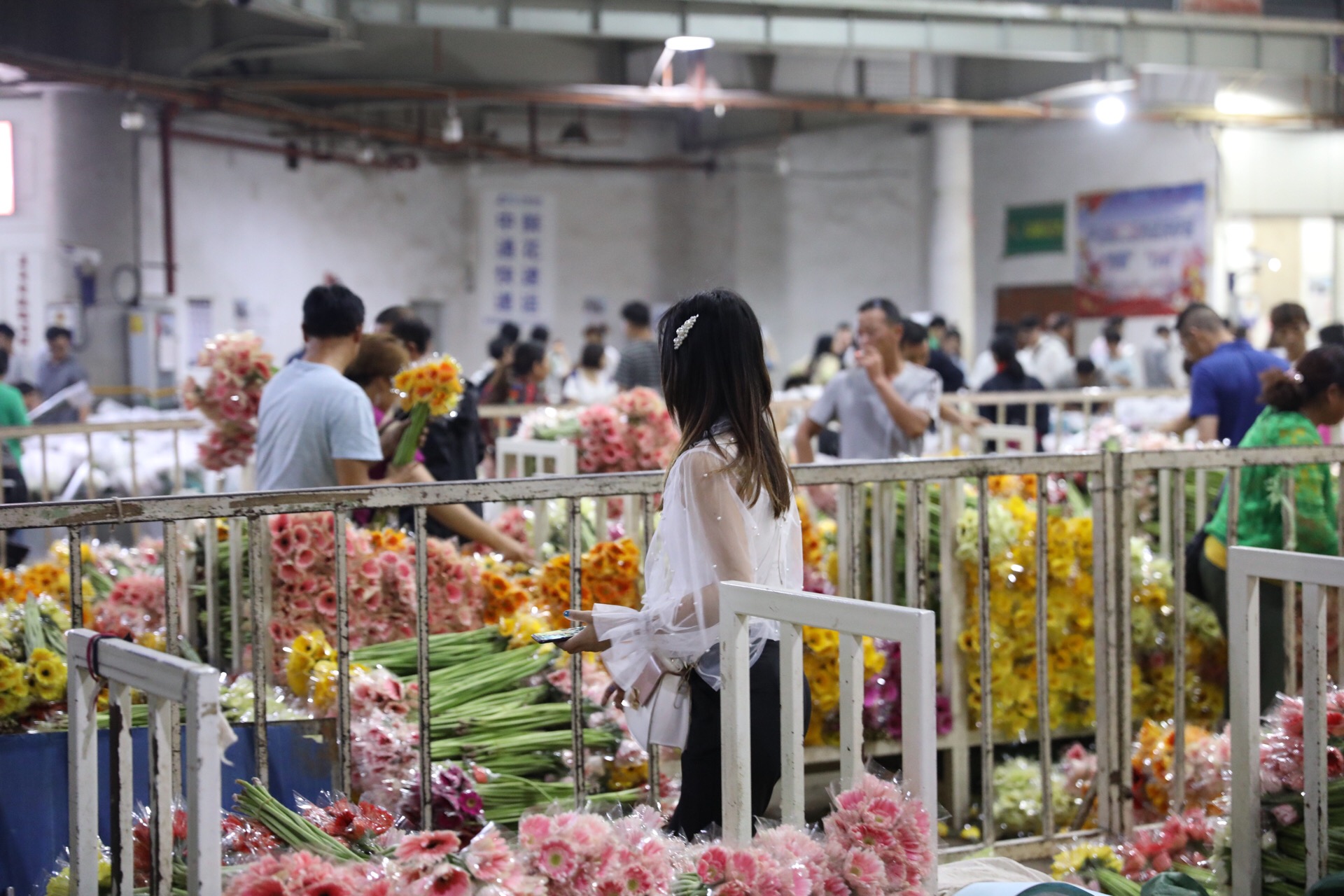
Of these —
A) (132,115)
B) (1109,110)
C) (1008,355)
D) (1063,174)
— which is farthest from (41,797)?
(1063,174)

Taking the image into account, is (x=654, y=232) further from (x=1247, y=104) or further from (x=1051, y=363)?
(x=1051, y=363)

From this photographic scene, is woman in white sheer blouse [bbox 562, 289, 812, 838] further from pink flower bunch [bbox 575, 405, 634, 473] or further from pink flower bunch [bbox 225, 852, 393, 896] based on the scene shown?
pink flower bunch [bbox 575, 405, 634, 473]

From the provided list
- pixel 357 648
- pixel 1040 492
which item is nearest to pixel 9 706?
pixel 357 648

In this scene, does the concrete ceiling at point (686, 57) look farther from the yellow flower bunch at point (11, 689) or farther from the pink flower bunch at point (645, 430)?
the yellow flower bunch at point (11, 689)

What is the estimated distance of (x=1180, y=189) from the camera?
1591cm

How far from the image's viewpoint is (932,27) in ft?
40.8

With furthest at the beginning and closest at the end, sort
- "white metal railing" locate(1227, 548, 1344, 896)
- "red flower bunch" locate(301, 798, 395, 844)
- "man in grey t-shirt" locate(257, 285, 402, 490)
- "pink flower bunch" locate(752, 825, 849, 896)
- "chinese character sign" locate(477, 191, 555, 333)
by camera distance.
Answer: "chinese character sign" locate(477, 191, 555, 333)
"man in grey t-shirt" locate(257, 285, 402, 490)
"white metal railing" locate(1227, 548, 1344, 896)
"red flower bunch" locate(301, 798, 395, 844)
"pink flower bunch" locate(752, 825, 849, 896)

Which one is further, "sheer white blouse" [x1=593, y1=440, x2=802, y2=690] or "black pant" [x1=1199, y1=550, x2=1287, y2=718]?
"black pant" [x1=1199, y1=550, x2=1287, y2=718]

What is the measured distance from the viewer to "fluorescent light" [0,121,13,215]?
1188 cm

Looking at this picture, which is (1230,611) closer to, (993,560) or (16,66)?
(993,560)

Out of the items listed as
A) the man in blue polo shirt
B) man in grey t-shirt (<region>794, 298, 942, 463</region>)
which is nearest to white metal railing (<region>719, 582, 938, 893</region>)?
man in grey t-shirt (<region>794, 298, 942, 463</region>)

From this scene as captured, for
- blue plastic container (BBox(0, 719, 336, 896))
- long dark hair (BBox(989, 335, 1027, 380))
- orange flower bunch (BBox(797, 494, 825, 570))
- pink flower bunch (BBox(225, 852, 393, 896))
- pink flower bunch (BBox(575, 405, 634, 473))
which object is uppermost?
long dark hair (BBox(989, 335, 1027, 380))

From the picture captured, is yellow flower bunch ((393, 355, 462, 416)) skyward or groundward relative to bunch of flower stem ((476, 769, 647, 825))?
skyward

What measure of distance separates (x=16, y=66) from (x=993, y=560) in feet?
29.3
